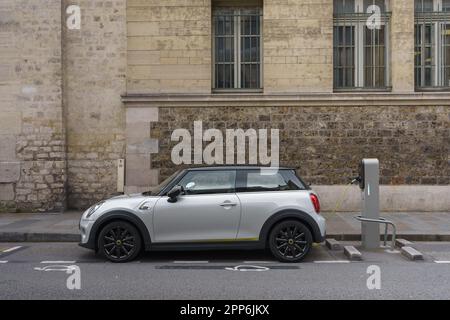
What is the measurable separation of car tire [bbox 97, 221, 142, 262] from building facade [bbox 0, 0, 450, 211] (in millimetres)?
5593

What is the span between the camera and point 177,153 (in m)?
14.0

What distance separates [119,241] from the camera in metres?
8.41

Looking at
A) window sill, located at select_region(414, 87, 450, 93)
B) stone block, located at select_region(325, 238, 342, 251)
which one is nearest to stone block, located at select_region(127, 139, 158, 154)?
stone block, located at select_region(325, 238, 342, 251)

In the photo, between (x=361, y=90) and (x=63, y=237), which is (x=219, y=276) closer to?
(x=63, y=237)

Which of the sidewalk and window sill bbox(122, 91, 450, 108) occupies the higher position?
window sill bbox(122, 91, 450, 108)

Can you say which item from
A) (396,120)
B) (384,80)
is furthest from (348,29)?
(396,120)

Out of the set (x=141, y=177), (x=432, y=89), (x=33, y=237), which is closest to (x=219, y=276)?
(x=33, y=237)

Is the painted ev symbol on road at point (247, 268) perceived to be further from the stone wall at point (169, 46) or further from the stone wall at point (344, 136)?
the stone wall at point (169, 46)

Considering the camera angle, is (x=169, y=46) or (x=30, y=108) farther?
(x=169, y=46)

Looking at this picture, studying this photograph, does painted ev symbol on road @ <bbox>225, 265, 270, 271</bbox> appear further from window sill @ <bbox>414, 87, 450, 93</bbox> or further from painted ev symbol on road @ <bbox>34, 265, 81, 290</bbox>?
window sill @ <bbox>414, 87, 450, 93</bbox>

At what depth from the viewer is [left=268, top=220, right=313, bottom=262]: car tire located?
331 inches

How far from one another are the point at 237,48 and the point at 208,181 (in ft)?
21.7

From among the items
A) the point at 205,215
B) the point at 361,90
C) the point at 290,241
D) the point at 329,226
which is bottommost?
the point at 329,226
